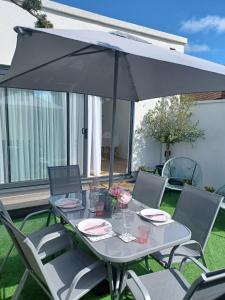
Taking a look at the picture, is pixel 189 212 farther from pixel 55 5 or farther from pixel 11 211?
pixel 55 5

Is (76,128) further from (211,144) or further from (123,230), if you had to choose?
(123,230)

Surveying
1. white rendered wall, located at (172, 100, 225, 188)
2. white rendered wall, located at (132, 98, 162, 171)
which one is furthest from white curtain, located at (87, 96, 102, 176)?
white rendered wall, located at (172, 100, 225, 188)

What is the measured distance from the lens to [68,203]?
250cm

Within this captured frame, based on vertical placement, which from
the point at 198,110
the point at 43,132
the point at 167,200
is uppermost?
the point at 198,110

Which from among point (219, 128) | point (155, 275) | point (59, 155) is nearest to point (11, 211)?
point (59, 155)

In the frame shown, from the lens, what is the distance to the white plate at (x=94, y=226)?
1.90m

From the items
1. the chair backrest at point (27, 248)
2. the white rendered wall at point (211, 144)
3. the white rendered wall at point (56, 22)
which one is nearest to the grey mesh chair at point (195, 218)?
the chair backrest at point (27, 248)

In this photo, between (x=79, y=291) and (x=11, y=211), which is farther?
(x=11, y=211)

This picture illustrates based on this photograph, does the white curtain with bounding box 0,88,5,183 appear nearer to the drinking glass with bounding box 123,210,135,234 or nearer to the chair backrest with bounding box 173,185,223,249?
the drinking glass with bounding box 123,210,135,234

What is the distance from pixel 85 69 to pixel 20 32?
1392 mm

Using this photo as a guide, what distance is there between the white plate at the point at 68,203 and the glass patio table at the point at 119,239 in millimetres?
55

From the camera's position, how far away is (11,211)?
389 cm

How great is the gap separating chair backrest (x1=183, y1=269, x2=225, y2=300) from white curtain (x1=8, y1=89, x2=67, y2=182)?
4.28 m

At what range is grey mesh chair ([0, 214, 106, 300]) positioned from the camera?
1559 mm
